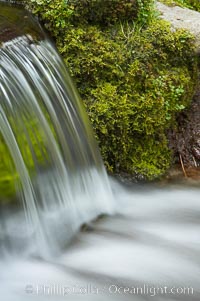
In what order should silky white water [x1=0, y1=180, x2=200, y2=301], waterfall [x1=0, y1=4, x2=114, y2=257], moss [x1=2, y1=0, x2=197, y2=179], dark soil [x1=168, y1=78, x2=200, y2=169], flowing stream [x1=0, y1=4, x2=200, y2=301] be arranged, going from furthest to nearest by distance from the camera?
dark soil [x1=168, y1=78, x2=200, y2=169] → moss [x1=2, y1=0, x2=197, y2=179] → waterfall [x1=0, y1=4, x2=114, y2=257] → flowing stream [x1=0, y1=4, x2=200, y2=301] → silky white water [x1=0, y1=180, x2=200, y2=301]

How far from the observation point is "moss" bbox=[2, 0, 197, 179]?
155 inches

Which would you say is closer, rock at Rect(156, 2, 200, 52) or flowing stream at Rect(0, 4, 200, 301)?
flowing stream at Rect(0, 4, 200, 301)

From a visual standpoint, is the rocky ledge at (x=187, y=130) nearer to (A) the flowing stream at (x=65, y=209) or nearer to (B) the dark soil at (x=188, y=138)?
(B) the dark soil at (x=188, y=138)

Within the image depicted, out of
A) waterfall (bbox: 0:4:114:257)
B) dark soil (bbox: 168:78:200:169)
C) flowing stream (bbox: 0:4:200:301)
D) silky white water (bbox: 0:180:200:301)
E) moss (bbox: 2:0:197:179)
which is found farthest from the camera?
dark soil (bbox: 168:78:200:169)

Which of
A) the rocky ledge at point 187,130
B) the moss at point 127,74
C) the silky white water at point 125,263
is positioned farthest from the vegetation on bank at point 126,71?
the silky white water at point 125,263

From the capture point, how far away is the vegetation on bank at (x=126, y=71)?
393 centimetres

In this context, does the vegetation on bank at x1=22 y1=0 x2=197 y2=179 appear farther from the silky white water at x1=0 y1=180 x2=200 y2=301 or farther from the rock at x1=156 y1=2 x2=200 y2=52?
the silky white water at x1=0 y1=180 x2=200 y2=301

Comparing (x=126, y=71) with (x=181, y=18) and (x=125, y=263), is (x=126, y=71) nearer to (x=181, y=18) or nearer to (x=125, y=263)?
(x=181, y=18)

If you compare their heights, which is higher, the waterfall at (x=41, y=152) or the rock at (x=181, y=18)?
the rock at (x=181, y=18)

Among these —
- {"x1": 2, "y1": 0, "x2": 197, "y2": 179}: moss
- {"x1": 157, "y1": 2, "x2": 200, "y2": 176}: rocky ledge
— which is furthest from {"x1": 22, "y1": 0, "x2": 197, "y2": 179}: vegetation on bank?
{"x1": 157, "y1": 2, "x2": 200, "y2": 176}: rocky ledge

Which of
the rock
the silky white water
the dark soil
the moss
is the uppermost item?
the rock

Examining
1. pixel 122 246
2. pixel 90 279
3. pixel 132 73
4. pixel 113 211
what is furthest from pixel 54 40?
pixel 90 279

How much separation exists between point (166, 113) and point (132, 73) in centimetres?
46

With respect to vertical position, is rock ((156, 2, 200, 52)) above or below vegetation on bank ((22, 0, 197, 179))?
above
